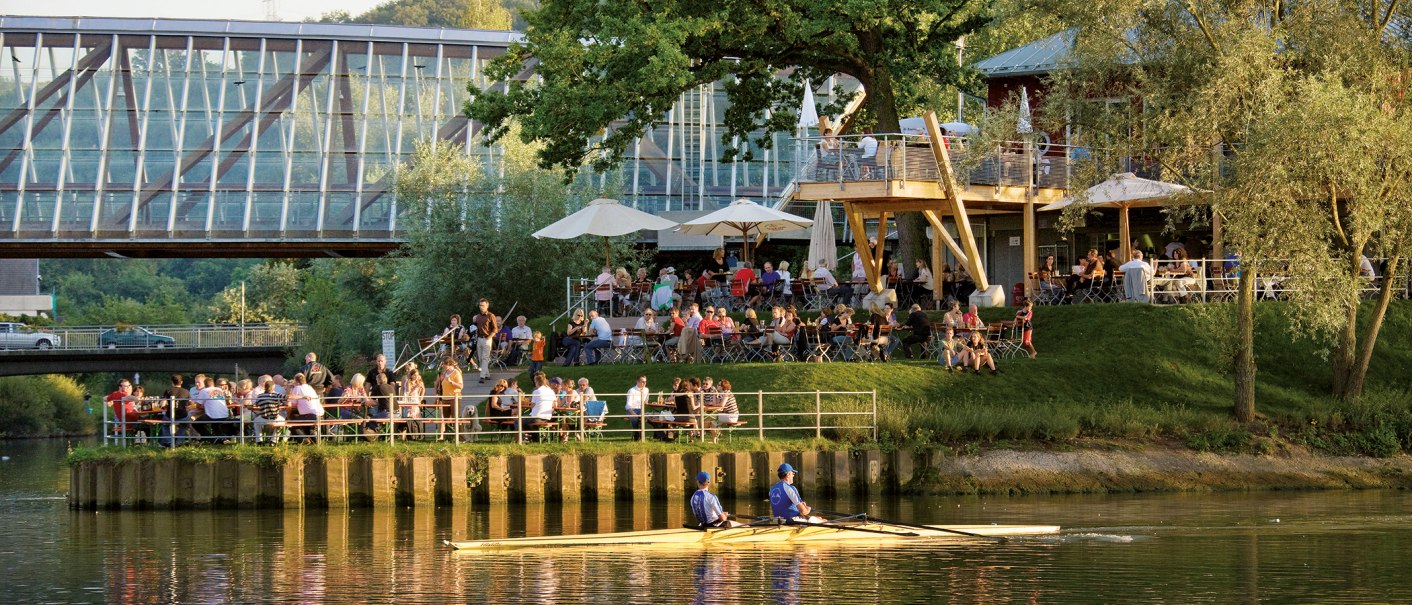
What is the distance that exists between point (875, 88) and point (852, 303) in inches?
176

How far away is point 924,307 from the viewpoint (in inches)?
1448

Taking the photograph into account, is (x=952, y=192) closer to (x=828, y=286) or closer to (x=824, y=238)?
(x=828, y=286)

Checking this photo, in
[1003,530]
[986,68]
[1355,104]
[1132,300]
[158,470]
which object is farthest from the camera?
[986,68]

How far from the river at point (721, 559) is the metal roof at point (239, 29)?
38784 mm

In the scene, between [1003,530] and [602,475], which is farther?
[602,475]

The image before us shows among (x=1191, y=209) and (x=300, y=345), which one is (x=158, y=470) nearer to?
(x=1191, y=209)

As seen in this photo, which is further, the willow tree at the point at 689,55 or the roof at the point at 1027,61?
the roof at the point at 1027,61

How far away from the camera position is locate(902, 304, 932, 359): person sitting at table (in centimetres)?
3269

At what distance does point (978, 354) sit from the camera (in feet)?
101

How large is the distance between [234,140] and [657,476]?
130 feet

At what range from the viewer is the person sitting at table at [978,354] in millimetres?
30922

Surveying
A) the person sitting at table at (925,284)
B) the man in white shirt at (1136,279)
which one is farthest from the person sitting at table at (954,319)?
the person sitting at table at (925,284)

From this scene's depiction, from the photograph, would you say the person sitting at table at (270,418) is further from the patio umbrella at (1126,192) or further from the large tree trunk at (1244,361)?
the large tree trunk at (1244,361)

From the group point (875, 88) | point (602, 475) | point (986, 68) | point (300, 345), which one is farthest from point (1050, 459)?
point (300, 345)
